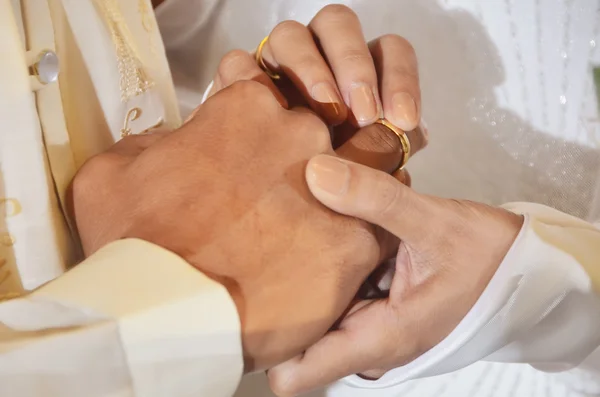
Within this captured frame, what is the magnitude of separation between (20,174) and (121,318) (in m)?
0.20

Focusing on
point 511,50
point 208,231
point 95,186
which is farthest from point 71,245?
point 511,50

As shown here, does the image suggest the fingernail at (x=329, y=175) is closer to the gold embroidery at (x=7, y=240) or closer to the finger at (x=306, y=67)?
the finger at (x=306, y=67)

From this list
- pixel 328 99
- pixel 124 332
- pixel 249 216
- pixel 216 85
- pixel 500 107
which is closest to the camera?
pixel 124 332

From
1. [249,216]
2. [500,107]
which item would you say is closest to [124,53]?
[249,216]

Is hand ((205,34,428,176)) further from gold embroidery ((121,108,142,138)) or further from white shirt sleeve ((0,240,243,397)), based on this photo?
white shirt sleeve ((0,240,243,397))

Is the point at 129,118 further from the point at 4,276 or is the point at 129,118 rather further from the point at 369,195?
the point at 369,195

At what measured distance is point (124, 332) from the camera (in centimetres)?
29

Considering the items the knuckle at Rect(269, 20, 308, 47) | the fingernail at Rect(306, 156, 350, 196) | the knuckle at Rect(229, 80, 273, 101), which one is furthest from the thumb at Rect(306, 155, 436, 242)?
the knuckle at Rect(269, 20, 308, 47)

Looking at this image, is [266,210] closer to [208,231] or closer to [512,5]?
[208,231]

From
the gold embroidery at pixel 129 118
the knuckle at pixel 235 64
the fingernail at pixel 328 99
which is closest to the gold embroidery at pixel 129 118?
the gold embroidery at pixel 129 118

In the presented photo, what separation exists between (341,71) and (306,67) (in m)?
0.03

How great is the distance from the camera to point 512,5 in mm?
711

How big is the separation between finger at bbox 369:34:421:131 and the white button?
29 cm

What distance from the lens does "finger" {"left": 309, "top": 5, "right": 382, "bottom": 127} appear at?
505 mm
